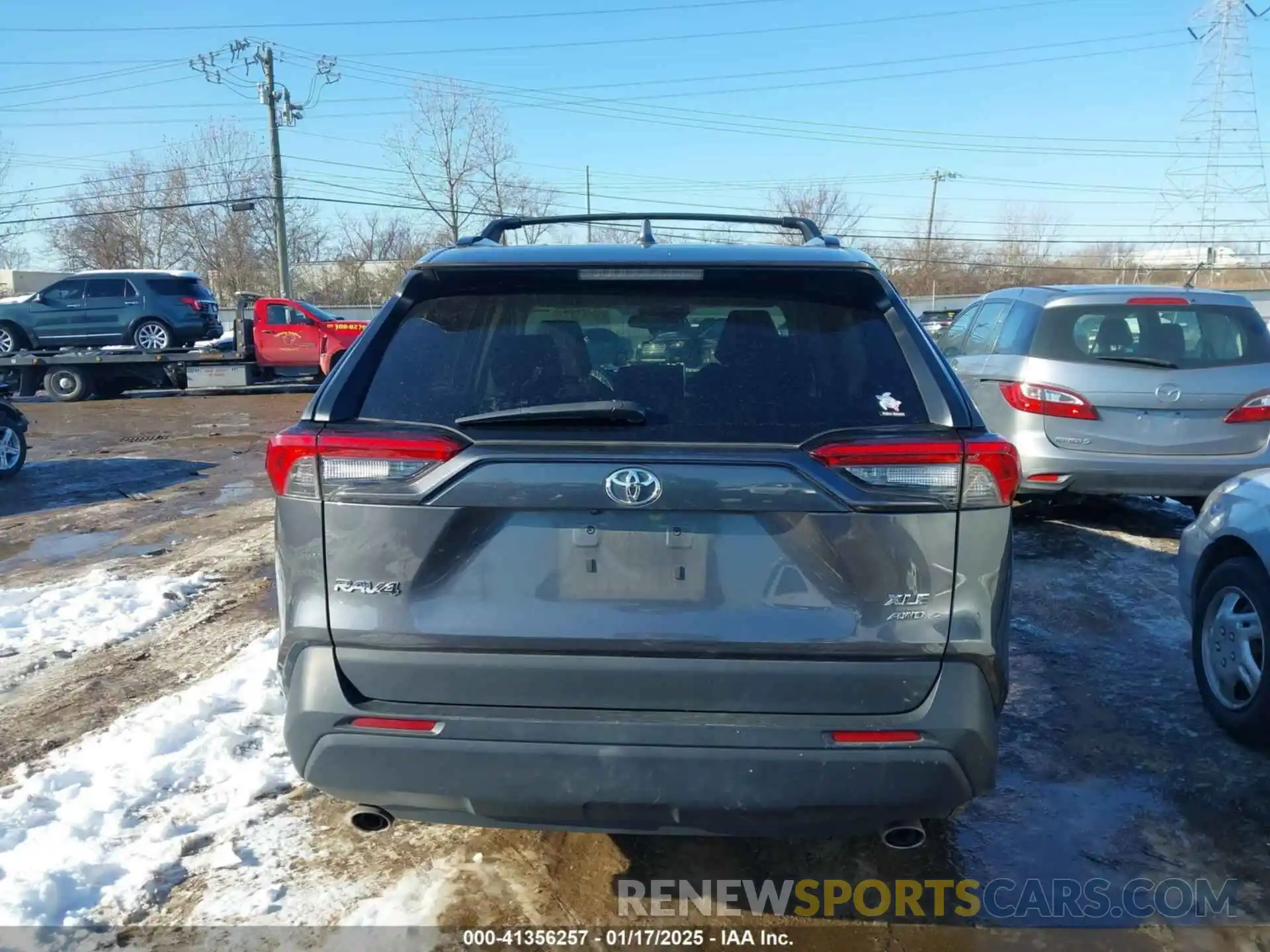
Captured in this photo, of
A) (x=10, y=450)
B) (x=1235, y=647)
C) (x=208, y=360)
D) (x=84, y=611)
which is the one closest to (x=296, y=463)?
(x=1235, y=647)

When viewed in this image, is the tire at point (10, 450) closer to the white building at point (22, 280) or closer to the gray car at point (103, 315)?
the gray car at point (103, 315)

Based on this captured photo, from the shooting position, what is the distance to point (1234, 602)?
3973 mm

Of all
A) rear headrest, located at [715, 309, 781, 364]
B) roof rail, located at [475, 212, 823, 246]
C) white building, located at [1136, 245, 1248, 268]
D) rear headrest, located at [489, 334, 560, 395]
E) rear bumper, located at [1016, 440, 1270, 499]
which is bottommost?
rear bumper, located at [1016, 440, 1270, 499]

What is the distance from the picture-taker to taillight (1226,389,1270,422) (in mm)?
6520

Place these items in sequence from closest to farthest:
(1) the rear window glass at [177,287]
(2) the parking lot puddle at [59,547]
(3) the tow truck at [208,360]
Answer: (2) the parking lot puddle at [59,547] → (3) the tow truck at [208,360] → (1) the rear window glass at [177,287]

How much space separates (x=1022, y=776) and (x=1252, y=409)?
14.4ft

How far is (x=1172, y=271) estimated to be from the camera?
50375 millimetres

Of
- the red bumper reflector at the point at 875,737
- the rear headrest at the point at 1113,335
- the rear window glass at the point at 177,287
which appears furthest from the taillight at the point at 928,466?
the rear window glass at the point at 177,287

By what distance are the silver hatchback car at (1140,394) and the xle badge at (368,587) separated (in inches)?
215

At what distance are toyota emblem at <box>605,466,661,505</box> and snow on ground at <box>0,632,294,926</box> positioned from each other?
6.62 ft

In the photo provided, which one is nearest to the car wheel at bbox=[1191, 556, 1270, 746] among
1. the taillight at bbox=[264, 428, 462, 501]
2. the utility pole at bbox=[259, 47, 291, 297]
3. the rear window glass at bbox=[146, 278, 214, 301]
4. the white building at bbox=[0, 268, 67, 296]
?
the taillight at bbox=[264, 428, 462, 501]

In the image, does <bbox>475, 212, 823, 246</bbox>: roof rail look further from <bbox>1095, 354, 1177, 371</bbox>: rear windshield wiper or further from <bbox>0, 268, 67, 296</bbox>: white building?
<bbox>0, 268, 67, 296</bbox>: white building

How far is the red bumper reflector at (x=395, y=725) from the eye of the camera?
7.52ft

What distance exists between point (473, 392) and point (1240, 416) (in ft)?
20.5
